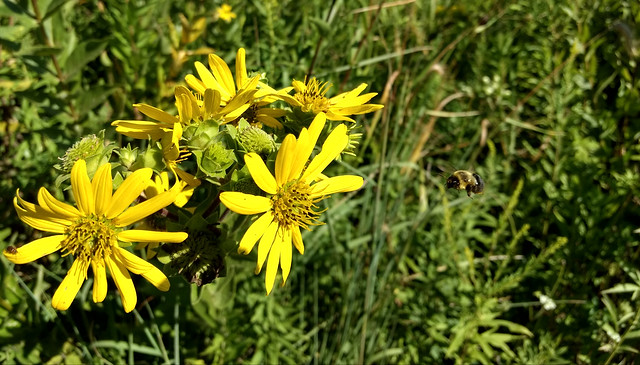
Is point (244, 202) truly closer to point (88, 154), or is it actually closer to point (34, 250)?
point (88, 154)

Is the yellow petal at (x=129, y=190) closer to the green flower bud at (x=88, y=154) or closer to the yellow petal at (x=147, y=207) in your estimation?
the yellow petal at (x=147, y=207)

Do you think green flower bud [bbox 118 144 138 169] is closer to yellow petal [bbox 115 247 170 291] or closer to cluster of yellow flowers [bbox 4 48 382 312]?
cluster of yellow flowers [bbox 4 48 382 312]

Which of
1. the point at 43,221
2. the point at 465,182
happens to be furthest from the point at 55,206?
the point at 465,182

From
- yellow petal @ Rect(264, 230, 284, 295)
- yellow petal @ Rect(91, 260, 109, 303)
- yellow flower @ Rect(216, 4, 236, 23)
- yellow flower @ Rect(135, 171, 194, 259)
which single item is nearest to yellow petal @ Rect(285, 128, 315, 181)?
yellow petal @ Rect(264, 230, 284, 295)

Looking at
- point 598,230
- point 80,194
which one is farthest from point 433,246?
point 80,194

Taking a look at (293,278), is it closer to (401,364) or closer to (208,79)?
(401,364)

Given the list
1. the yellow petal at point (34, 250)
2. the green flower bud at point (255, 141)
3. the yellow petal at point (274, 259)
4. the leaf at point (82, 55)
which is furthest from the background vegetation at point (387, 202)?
the green flower bud at point (255, 141)
